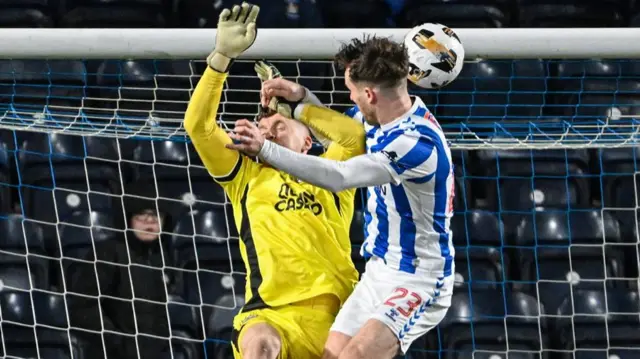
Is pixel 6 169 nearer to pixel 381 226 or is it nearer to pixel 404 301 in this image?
pixel 381 226

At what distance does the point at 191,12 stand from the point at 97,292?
1708 mm

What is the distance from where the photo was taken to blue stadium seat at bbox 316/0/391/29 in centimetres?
629

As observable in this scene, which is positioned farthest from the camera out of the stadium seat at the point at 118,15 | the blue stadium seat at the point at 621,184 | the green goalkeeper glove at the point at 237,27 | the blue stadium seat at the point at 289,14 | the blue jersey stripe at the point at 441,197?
Answer: the stadium seat at the point at 118,15

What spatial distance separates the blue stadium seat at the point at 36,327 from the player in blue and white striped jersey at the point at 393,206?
7.00 feet

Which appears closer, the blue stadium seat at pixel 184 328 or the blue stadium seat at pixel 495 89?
the blue stadium seat at pixel 184 328

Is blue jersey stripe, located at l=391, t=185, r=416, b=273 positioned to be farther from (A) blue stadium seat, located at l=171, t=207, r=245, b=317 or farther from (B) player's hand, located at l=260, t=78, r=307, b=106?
(A) blue stadium seat, located at l=171, t=207, r=245, b=317

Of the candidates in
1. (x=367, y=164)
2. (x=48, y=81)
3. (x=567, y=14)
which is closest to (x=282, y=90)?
(x=367, y=164)

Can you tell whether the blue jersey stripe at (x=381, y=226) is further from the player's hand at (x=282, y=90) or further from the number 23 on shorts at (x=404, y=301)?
the player's hand at (x=282, y=90)

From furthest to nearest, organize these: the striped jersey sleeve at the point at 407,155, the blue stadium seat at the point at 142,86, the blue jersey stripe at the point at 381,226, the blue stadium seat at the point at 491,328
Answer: the blue stadium seat at the point at 142,86 → the blue stadium seat at the point at 491,328 → the blue jersey stripe at the point at 381,226 → the striped jersey sleeve at the point at 407,155

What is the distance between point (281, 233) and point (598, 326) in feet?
7.36

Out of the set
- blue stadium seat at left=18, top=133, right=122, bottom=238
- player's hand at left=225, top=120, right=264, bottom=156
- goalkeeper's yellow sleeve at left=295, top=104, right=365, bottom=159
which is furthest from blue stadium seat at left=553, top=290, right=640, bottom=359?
player's hand at left=225, top=120, right=264, bottom=156

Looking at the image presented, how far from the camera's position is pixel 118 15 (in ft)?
20.5

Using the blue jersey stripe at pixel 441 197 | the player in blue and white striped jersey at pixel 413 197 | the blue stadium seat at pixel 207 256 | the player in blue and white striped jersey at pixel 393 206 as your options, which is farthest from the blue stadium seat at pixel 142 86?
the blue jersey stripe at pixel 441 197

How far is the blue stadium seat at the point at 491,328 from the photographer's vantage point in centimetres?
554
